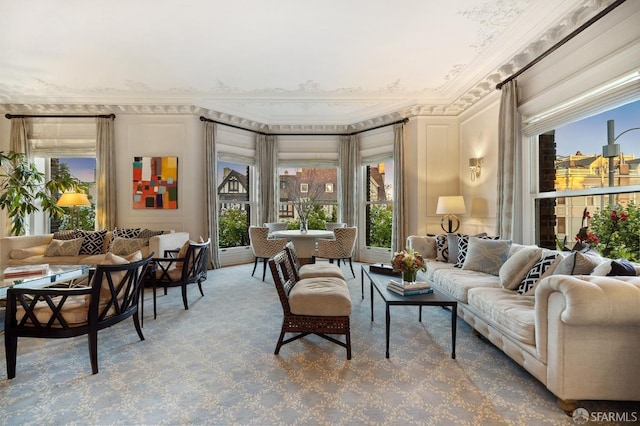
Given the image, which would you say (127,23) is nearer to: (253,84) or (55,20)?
(55,20)

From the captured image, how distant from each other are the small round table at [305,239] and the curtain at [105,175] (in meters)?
3.05

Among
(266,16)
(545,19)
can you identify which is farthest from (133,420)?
(545,19)

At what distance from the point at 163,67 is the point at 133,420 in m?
4.32

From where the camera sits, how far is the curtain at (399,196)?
6156 mm

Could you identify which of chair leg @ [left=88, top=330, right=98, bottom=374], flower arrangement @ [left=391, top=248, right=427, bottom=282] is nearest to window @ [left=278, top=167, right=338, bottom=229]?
flower arrangement @ [left=391, top=248, right=427, bottom=282]

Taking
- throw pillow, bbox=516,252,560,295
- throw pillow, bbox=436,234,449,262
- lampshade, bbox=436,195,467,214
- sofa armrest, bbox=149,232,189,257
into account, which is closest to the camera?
throw pillow, bbox=516,252,560,295

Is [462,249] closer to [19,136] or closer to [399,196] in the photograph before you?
[399,196]

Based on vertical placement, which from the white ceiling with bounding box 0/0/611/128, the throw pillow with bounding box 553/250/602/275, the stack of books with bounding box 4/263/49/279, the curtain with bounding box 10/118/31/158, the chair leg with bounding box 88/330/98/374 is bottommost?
the chair leg with bounding box 88/330/98/374

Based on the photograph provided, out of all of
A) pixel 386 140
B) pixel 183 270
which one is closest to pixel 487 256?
pixel 183 270

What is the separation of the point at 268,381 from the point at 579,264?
2.43 meters

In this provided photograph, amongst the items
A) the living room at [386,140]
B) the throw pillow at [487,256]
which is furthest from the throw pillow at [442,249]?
the living room at [386,140]

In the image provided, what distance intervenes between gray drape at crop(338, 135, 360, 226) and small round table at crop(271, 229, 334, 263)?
169 cm

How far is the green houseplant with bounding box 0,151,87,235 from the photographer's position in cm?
536

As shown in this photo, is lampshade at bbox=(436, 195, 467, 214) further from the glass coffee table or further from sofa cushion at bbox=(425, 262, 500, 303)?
the glass coffee table
